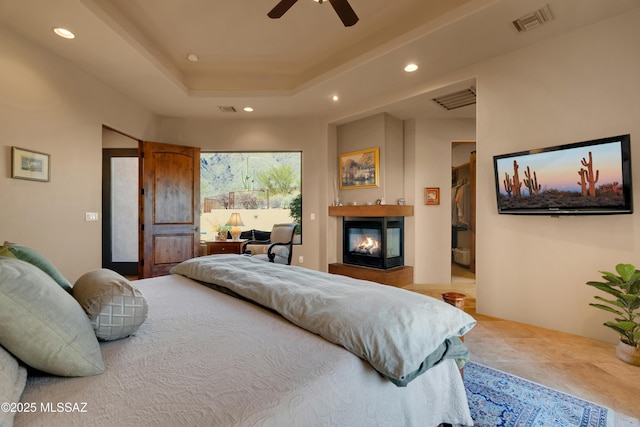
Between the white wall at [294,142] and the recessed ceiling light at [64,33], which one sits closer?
the recessed ceiling light at [64,33]

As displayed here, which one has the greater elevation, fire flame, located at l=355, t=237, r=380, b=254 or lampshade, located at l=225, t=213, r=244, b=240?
lampshade, located at l=225, t=213, r=244, b=240

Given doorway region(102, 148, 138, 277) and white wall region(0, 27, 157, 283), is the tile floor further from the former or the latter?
doorway region(102, 148, 138, 277)

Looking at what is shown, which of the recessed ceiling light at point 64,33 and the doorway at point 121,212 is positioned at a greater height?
the recessed ceiling light at point 64,33

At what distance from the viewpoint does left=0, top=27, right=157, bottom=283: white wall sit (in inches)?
101

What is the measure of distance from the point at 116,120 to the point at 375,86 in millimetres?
3526

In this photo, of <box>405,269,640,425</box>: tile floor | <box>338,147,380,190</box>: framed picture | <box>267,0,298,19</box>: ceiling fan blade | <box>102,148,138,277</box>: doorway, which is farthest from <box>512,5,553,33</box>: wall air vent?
<box>102,148,138,277</box>: doorway

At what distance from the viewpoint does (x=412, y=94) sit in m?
3.80

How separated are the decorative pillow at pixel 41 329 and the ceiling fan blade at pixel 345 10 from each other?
244 cm

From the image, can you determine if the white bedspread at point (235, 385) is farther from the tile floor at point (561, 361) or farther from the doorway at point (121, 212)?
the doorway at point (121, 212)

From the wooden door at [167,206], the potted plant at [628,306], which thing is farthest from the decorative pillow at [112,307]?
the wooden door at [167,206]

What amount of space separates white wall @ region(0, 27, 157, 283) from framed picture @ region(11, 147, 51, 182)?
43 mm

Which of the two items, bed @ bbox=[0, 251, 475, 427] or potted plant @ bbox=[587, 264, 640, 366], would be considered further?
potted plant @ bbox=[587, 264, 640, 366]

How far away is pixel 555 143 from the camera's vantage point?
2732mm

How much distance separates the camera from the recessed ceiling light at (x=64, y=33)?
2572 mm
